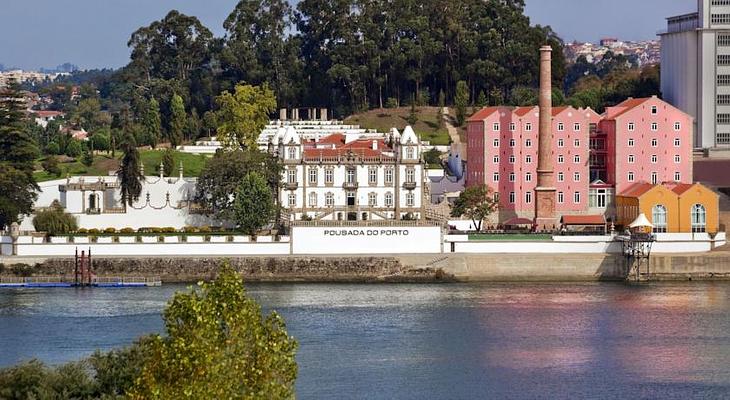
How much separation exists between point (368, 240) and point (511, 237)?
5164mm

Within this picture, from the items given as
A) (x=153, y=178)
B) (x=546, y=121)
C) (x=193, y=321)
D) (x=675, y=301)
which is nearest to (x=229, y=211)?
(x=153, y=178)

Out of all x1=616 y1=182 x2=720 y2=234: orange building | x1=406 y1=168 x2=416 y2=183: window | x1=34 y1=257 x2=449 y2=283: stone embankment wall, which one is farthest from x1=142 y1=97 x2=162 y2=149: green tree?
x1=616 y1=182 x2=720 y2=234: orange building

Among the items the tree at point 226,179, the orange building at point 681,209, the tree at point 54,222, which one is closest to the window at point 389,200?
the tree at point 226,179

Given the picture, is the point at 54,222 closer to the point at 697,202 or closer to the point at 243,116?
the point at 243,116

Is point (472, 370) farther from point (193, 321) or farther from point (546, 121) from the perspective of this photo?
point (546, 121)

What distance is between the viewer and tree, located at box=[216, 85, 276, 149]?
84.5 m

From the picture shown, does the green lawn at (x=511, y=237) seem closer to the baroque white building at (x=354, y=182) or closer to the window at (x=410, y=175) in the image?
the baroque white building at (x=354, y=182)

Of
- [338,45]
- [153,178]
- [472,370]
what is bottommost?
[472,370]

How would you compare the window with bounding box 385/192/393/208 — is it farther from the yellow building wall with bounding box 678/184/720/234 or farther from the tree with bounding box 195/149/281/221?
the yellow building wall with bounding box 678/184/720/234

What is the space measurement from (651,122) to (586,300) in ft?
59.6

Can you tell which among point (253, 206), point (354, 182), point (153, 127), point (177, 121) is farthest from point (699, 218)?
point (153, 127)

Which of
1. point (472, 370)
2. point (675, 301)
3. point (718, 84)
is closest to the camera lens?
point (472, 370)

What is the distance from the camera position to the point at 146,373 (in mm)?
29359

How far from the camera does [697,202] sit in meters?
69.2
